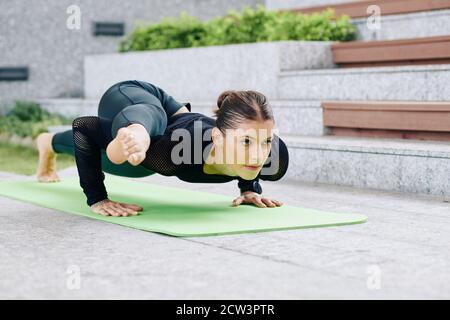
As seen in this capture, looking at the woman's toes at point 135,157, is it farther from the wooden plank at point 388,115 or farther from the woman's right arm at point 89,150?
the wooden plank at point 388,115

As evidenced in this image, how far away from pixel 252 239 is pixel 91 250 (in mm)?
607

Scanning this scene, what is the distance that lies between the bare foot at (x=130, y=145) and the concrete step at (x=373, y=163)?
180 cm

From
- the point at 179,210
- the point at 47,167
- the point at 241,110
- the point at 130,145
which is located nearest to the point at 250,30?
the point at 47,167

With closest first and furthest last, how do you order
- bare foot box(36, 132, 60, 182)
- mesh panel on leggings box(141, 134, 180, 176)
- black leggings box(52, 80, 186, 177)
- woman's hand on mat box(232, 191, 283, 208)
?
1. black leggings box(52, 80, 186, 177)
2. mesh panel on leggings box(141, 134, 180, 176)
3. woman's hand on mat box(232, 191, 283, 208)
4. bare foot box(36, 132, 60, 182)

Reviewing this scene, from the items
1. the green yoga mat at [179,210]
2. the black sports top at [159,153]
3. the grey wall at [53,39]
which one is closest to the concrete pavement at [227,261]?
the green yoga mat at [179,210]

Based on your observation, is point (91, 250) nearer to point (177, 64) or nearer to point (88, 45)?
point (177, 64)

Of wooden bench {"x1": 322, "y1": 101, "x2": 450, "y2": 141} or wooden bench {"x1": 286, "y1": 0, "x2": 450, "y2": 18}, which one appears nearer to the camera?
wooden bench {"x1": 322, "y1": 101, "x2": 450, "y2": 141}

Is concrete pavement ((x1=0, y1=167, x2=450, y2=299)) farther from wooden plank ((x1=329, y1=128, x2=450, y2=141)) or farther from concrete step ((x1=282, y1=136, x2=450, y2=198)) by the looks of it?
wooden plank ((x1=329, y1=128, x2=450, y2=141))

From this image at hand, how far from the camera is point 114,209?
386 centimetres

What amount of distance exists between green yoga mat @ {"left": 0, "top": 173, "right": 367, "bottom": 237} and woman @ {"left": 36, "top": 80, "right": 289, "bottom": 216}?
0.46ft

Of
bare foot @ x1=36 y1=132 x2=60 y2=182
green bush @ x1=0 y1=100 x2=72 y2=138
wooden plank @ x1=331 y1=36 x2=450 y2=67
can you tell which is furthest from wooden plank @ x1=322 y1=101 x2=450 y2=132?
green bush @ x1=0 y1=100 x2=72 y2=138

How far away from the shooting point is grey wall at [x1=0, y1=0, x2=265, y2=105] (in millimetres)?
9156

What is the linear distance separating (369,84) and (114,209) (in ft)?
7.99

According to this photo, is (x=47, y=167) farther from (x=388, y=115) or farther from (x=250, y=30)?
(x=250, y=30)
